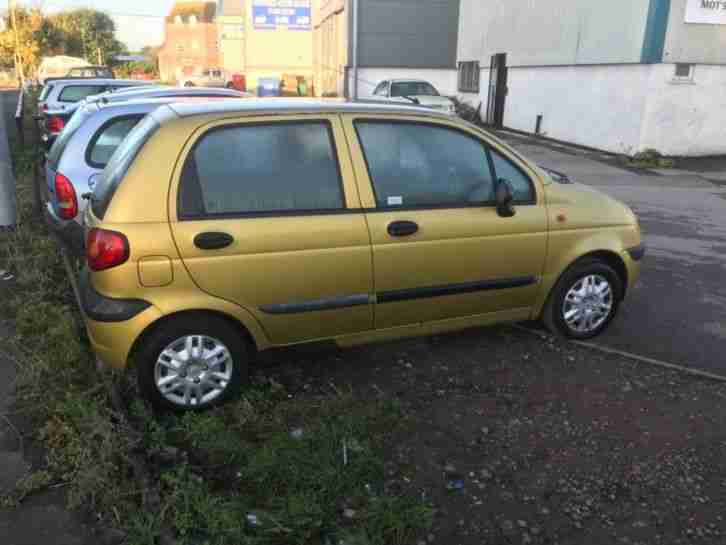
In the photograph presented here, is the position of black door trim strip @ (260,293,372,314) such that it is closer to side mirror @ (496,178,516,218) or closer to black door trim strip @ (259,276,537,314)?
black door trim strip @ (259,276,537,314)

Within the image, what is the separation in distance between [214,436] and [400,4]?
95.6 ft

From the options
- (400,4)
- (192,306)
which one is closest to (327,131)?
(192,306)

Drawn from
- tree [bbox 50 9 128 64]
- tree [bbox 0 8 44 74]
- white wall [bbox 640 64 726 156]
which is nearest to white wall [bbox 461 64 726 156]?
white wall [bbox 640 64 726 156]

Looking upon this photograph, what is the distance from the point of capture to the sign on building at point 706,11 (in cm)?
1445

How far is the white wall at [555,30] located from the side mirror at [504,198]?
12370 mm

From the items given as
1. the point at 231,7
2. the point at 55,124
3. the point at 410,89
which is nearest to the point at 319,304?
the point at 55,124

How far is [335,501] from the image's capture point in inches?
124

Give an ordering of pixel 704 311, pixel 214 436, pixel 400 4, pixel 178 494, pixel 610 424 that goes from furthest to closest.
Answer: pixel 400 4 < pixel 704 311 < pixel 610 424 < pixel 214 436 < pixel 178 494

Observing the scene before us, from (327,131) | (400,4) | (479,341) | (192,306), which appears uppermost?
Result: (400,4)

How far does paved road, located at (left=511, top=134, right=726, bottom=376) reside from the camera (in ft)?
16.8

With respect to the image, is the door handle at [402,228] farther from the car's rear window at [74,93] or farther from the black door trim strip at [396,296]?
the car's rear window at [74,93]

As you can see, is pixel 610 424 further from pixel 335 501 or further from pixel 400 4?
pixel 400 4

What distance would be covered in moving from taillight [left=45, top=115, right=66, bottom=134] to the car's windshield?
10.8m

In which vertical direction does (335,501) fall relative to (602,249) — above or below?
below
